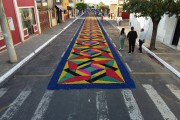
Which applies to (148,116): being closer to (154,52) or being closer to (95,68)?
(95,68)

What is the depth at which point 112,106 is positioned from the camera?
5562 mm

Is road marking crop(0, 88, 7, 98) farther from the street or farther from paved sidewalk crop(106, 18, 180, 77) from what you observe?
paved sidewalk crop(106, 18, 180, 77)

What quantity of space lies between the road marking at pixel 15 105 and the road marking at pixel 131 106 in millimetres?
3886

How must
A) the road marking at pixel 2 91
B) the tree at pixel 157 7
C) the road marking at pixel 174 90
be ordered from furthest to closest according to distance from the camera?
the tree at pixel 157 7 < the road marking at pixel 2 91 < the road marking at pixel 174 90

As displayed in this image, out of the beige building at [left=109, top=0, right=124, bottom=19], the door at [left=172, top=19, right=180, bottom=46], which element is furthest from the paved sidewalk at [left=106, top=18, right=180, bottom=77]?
the beige building at [left=109, top=0, right=124, bottom=19]

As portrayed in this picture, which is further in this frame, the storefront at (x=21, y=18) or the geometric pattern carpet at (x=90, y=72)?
the storefront at (x=21, y=18)

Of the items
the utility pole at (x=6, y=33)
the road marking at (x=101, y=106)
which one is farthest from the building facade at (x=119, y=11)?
the road marking at (x=101, y=106)

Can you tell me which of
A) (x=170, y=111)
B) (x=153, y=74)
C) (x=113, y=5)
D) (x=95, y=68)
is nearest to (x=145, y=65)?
(x=153, y=74)

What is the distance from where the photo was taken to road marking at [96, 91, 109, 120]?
5040 mm

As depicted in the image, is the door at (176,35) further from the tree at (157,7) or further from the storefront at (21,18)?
the storefront at (21,18)

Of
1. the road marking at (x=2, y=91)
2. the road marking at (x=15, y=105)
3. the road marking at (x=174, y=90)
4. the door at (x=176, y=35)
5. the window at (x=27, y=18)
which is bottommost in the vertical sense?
the road marking at (x=2, y=91)

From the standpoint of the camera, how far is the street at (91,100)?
16.8ft

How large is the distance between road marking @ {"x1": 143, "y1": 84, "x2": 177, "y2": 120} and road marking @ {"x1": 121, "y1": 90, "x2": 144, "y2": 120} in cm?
74

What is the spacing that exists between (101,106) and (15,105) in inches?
122
